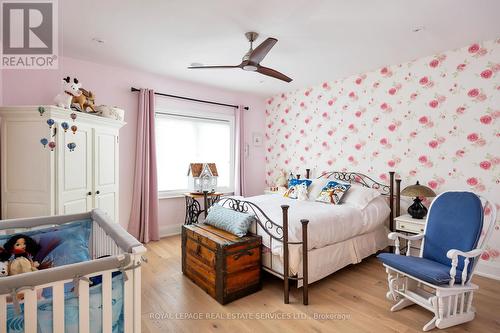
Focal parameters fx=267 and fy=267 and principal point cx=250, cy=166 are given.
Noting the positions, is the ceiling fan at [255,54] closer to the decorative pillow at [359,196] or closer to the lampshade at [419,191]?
the decorative pillow at [359,196]

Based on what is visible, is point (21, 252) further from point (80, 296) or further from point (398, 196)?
point (398, 196)

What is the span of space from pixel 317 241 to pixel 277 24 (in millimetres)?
2137

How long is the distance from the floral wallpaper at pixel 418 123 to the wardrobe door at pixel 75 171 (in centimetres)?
336

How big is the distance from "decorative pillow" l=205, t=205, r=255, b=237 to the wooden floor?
0.62 meters

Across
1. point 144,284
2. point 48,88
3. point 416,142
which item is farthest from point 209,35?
point 416,142

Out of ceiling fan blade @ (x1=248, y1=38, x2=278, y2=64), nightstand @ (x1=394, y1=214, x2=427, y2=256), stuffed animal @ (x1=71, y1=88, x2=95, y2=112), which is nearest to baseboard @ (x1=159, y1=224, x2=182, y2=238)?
stuffed animal @ (x1=71, y1=88, x2=95, y2=112)

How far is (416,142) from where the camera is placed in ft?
11.3

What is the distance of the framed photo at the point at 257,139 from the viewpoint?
17.9 feet

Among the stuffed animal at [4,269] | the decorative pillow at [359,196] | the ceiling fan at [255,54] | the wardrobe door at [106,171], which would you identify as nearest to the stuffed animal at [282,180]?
the decorative pillow at [359,196]

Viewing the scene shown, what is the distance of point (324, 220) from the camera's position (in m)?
2.75

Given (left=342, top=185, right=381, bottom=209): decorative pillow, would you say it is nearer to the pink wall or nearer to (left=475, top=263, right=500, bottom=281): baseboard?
(left=475, top=263, right=500, bottom=281): baseboard

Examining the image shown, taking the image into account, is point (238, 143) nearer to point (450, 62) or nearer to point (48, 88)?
point (48, 88)

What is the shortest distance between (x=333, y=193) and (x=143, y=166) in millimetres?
2753

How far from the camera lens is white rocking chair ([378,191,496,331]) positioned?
2034mm
